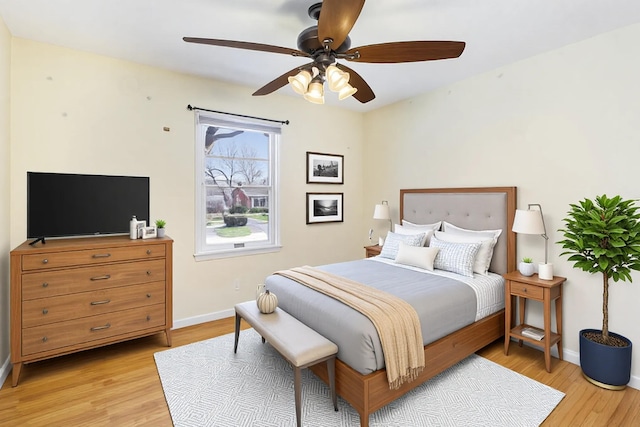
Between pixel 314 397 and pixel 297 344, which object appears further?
pixel 314 397

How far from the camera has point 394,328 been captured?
2004 millimetres

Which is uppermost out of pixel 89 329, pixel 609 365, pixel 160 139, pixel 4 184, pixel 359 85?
pixel 359 85

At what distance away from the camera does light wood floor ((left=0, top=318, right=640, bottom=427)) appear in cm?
202

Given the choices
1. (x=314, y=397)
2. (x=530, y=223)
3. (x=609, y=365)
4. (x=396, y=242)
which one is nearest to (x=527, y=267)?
(x=530, y=223)

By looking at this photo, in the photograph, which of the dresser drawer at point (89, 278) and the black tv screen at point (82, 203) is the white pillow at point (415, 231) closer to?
the dresser drawer at point (89, 278)

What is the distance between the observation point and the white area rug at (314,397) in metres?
2.01

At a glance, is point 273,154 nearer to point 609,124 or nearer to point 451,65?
point 451,65

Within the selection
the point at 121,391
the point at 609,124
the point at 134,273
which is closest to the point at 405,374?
the point at 121,391

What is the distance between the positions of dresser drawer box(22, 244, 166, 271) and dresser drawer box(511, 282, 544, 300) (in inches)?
124

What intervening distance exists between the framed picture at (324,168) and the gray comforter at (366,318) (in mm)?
1671

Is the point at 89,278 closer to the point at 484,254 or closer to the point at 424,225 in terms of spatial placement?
the point at 424,225

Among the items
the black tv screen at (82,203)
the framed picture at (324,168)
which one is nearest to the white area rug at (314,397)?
the black tv screen at (82,203)

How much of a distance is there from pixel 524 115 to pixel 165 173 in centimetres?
363

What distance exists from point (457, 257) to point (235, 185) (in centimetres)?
260
